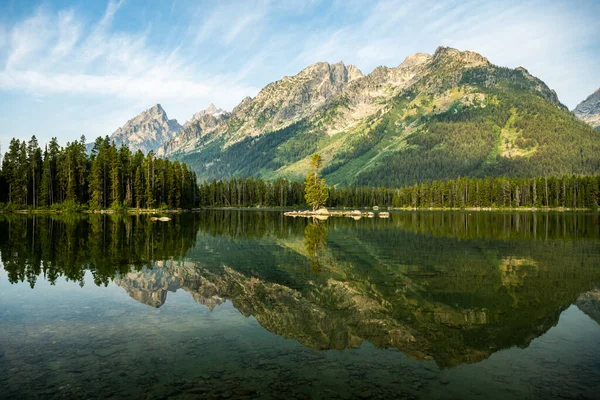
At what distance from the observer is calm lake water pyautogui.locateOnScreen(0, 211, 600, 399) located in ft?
34.8

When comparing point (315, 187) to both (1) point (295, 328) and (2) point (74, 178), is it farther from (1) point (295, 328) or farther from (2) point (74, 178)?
(1) point (295, 328)

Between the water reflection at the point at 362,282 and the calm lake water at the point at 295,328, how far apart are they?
12 cm

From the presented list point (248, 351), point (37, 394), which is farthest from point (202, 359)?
point (37, 394)

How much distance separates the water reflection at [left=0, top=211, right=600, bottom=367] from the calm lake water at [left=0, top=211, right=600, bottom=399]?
0.12 m

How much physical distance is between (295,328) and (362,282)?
9.22 metres

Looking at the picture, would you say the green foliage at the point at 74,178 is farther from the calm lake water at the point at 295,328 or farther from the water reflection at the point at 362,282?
the calm lake water at the point at 295,328

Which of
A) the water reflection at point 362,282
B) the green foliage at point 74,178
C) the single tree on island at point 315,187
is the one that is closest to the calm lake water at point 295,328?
the water reflection at point 362,282

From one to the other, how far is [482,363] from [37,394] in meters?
12.8

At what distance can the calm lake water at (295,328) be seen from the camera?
34.8 feet

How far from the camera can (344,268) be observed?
92.4 ft

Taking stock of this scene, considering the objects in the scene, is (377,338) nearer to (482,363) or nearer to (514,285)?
(482,363)

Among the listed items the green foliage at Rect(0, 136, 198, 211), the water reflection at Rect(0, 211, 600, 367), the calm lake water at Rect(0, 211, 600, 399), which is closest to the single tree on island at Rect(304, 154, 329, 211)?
the green foliage at Rect(0, 136, 198, 211)

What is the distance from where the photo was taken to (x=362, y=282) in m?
23.7

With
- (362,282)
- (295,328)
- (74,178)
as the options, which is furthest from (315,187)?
(295,328)
